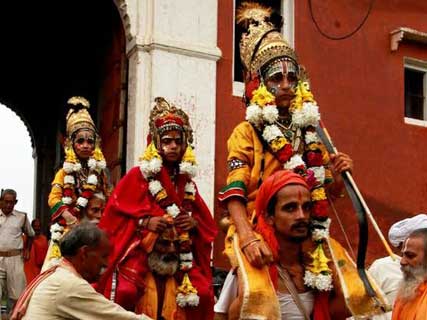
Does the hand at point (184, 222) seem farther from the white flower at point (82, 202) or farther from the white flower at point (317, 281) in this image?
the white flower at point (82, 202)

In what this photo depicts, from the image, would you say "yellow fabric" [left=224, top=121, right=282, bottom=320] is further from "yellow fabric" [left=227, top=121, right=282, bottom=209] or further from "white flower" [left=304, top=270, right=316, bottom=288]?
"white flower" [left=304, top=270, right=316, bottom=288]

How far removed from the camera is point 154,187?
23.0 ft

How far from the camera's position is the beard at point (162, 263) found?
22.6 ft

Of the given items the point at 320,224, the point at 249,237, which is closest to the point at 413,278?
the point at 320,224

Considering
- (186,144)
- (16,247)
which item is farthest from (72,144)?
(16,247)

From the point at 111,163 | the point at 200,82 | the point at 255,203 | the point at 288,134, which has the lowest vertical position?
the point at 255,203

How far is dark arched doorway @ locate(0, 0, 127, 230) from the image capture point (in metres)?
12.7

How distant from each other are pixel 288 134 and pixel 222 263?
603 cm

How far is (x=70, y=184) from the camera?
8867 mm

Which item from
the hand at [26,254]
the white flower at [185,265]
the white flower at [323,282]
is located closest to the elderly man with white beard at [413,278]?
the white flower at [323,282]

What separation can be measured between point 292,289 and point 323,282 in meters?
0.19

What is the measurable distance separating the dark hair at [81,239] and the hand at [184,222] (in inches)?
77.1

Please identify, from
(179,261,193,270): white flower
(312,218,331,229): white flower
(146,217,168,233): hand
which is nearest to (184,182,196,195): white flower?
(146,217,168,233): hand

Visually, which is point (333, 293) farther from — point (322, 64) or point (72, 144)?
point (322, 64)
